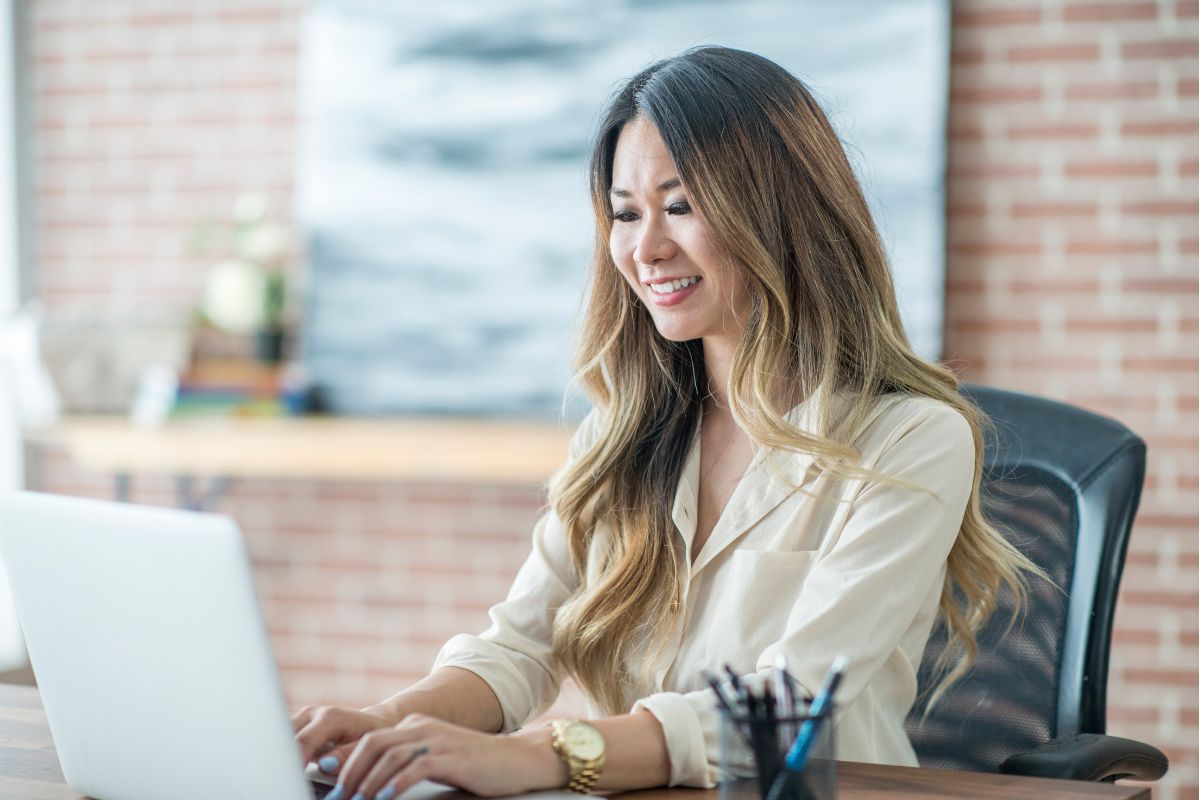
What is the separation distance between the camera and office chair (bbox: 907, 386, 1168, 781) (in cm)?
162

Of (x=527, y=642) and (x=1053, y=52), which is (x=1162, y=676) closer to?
(x=1053, y=52)

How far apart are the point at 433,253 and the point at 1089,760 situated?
2368 mm

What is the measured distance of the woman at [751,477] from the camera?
4.66 feet

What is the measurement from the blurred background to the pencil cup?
2053 millimetres

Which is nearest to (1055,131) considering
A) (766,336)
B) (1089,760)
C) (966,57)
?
(966,57)

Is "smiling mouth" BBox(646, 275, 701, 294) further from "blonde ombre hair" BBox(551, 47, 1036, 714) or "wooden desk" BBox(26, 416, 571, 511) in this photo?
"wooden desk" BBox(26, 416, 571, 511)

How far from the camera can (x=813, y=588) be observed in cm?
137

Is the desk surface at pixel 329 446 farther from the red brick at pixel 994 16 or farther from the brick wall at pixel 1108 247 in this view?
the red brick at pixel 994 16

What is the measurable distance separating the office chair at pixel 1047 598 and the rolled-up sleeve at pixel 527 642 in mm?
467

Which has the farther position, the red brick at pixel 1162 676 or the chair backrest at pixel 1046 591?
the red brick at pixel 1162 676

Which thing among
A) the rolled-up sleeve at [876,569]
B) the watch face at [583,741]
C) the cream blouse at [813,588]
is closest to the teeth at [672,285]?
the cream blouse at [813,588]

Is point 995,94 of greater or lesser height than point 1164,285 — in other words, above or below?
above

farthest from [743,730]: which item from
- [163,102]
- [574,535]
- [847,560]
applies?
[163,102]

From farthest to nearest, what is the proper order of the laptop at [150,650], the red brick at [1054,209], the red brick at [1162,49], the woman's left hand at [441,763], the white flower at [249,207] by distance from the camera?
the white flower at [249,207] → the red brick at [1054,209] → the red brick at [1162,49] → the woman's left hand at [441,763] → the laptop at [150,650]
